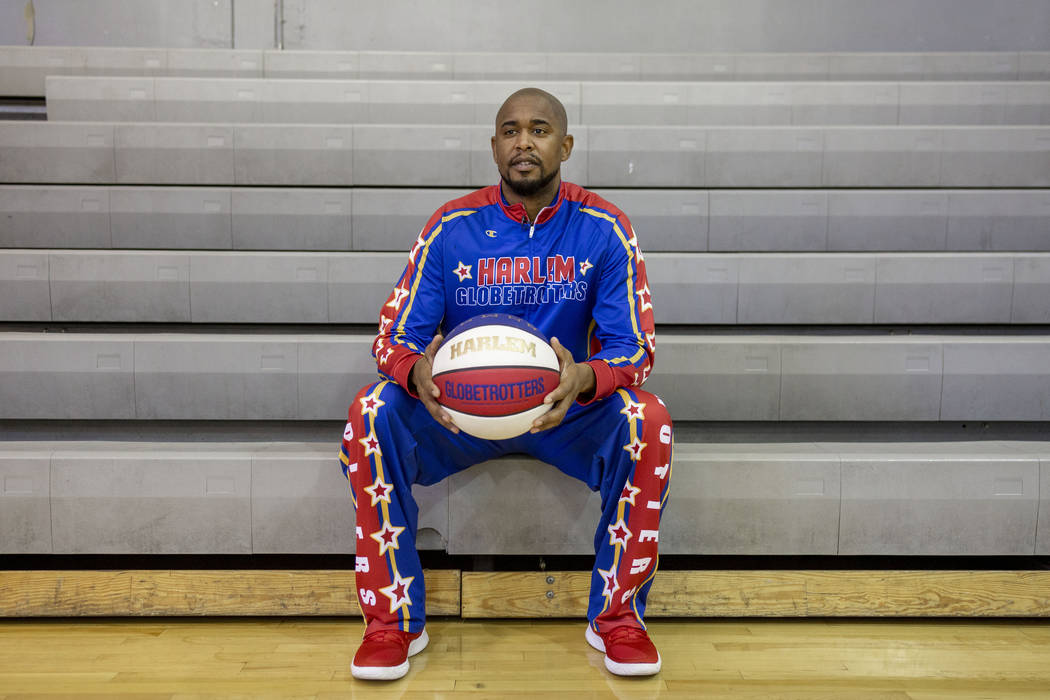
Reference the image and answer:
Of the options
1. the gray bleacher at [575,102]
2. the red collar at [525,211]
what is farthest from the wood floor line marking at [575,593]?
the gray bleacher at [575,102]

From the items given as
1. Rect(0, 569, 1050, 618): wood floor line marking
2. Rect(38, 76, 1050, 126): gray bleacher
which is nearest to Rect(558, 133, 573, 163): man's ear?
Rect(0, 569, 1050, 618): wood floor line marking

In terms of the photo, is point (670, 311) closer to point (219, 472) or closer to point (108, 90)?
point (219, 472)

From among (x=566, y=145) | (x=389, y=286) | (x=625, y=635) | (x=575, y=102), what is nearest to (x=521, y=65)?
(x=575, y=102)

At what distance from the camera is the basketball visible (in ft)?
4.00

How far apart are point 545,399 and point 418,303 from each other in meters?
0.40

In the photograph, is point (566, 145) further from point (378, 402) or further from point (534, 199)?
point (378, 402)

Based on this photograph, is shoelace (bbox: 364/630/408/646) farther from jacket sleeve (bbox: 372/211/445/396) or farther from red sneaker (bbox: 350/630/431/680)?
jacket sleeve (bbox: 372/211/445/396)

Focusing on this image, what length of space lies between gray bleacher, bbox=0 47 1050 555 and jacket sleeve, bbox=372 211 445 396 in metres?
0.30

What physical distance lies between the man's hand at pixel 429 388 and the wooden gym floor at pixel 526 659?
445 millimetres

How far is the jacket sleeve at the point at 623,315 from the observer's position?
1.38 metres

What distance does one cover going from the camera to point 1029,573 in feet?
4.99

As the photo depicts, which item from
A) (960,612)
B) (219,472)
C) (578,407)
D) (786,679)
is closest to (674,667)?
(786,679)

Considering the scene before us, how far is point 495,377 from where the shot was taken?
3.99ft

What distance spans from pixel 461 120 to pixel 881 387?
1770 millimetres
